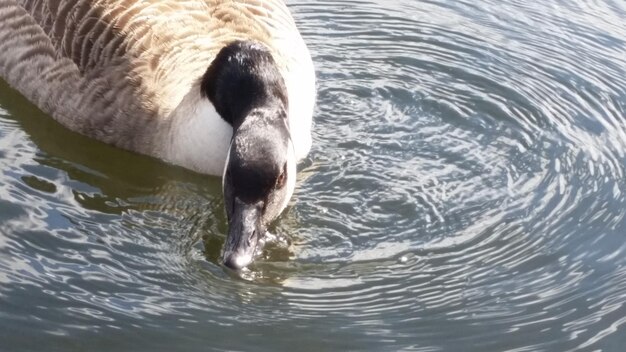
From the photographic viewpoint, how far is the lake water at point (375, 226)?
6.92 m

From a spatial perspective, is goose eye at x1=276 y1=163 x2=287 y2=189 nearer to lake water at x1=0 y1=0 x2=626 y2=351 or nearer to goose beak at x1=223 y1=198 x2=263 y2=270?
goose beak at x1=223 y1=198 x2=263 y2=270

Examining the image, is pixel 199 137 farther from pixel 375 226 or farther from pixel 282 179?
pixel 375 226

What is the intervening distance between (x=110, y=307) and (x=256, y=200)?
3.43 ft

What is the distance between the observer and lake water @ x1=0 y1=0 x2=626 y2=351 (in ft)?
22.7

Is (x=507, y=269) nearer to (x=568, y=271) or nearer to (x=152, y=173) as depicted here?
(x=568, y=271)

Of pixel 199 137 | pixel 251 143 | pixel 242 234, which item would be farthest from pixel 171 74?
pixel 242 234

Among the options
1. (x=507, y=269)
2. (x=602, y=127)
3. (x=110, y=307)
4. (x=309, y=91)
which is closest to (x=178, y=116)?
(x=309, y=91)

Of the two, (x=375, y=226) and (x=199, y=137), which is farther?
(x=199, y=137)

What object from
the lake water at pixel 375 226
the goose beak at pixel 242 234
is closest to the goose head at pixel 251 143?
the goose beak at pixel 242 234

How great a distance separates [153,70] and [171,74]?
0.43ft

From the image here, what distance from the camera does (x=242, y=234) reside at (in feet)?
23.5

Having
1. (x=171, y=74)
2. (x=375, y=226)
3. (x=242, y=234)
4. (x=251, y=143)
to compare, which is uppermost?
(x=251, y=143)

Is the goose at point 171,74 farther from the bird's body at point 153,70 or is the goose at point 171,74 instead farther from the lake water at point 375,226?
the lake water at point 375,226

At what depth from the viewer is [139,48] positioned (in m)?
8.64
